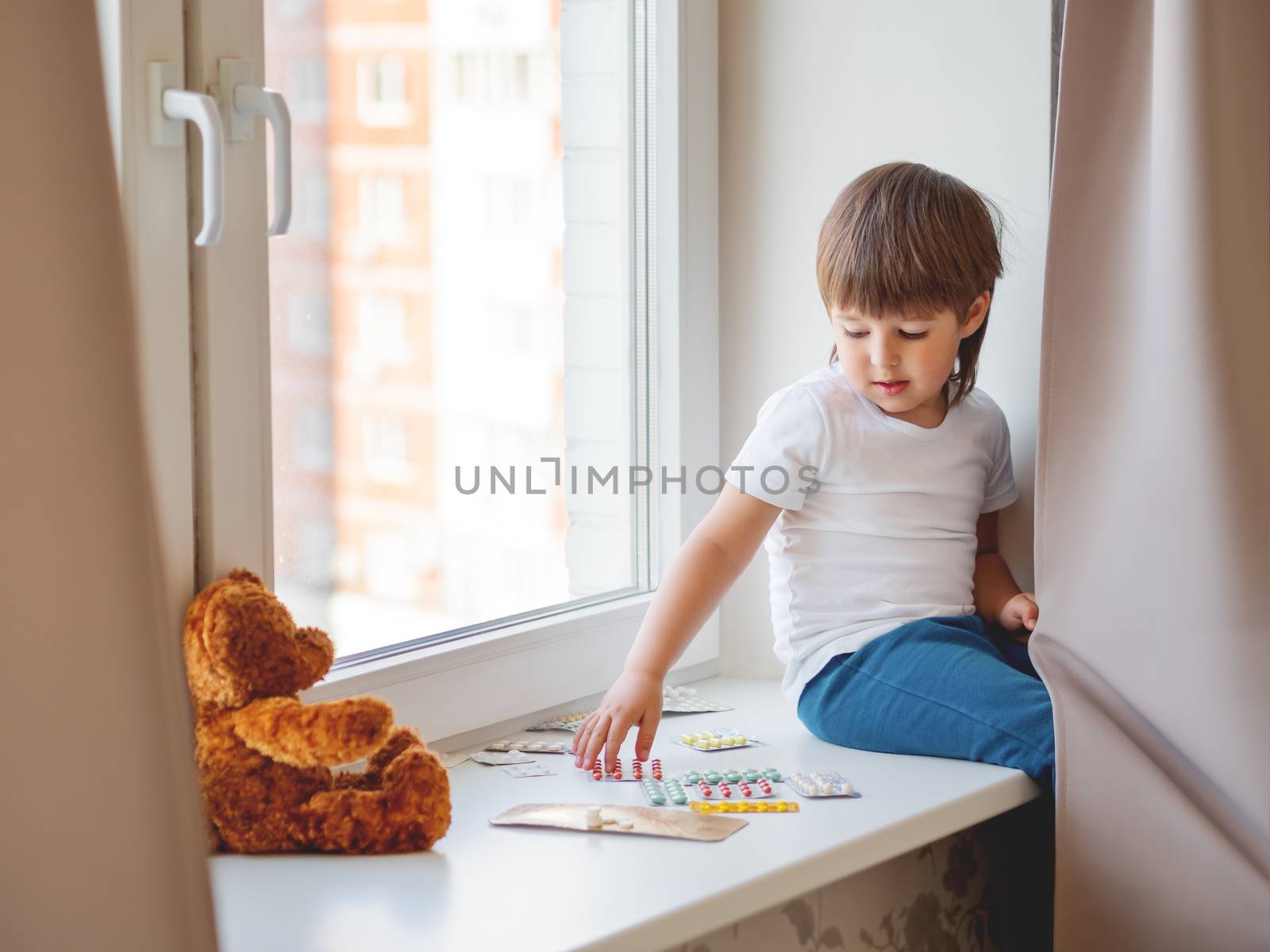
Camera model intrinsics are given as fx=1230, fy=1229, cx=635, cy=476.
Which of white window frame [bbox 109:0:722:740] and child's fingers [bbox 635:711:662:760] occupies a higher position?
white window frame [bbox 109:0:722:740]

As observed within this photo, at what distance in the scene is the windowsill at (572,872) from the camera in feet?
2.45

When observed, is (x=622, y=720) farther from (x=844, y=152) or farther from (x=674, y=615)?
(x=844, y=152)

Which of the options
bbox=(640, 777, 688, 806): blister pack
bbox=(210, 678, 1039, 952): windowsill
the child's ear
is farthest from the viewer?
the child's ear

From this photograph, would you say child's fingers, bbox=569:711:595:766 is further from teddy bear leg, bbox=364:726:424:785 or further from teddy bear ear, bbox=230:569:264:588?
teddy bear ear, bbox=230:569:264:588

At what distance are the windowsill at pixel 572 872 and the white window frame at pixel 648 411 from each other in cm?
11

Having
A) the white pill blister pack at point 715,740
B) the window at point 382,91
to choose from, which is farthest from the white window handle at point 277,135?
the white pill blister pack at point 715,740

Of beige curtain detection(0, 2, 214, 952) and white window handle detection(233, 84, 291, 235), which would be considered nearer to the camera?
beige curtain detection(0, 2, 214, 952)

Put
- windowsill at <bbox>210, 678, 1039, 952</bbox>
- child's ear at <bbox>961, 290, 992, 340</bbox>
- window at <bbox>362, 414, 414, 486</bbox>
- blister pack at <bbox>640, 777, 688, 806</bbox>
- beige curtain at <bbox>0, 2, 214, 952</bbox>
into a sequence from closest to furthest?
beige curtain at <bbox>0, 2, 214, 952</bbox> → windowsill at <bbox>210, 678, 1039, 952</bbox> → blister pack at <bbox>640, 777, 688, 806</bbox> → window at <bbox>362, 414, 414, 486</bbox> → child's ear at <bbox>961, 290, 992, 340</bbox>

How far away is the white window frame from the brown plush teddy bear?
8cm

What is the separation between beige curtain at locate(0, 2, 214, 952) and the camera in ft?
1.68

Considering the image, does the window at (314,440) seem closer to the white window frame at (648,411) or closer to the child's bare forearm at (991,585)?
the white window frame at (648,411)

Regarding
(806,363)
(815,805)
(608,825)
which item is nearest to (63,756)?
(608,825)

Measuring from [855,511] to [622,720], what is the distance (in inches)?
12.4

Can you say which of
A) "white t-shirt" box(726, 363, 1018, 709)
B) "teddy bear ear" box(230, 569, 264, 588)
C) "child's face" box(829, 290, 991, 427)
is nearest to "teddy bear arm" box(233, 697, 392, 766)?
"teddy bear ear" box(230, 569, 264, 588)
